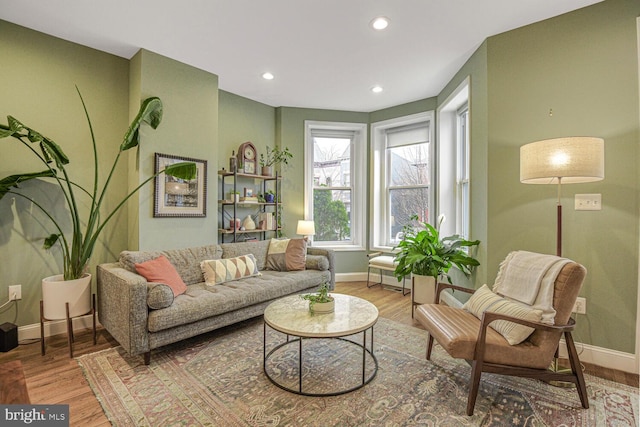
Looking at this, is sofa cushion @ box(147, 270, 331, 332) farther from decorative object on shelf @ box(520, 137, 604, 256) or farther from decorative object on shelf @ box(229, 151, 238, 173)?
decorative object on shelf @ box(520, 137, 604, 256)

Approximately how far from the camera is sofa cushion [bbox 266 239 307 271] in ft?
12.0

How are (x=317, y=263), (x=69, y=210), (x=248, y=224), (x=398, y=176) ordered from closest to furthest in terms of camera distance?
1. (x=69, y=210)
2. (x=317, y=263)
3. (x=248, y=224)
4. (x=398, y=176)

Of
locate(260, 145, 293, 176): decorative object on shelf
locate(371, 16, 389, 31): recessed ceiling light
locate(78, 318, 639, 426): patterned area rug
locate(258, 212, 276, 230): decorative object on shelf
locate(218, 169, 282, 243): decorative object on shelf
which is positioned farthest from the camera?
locate(260, 145, 293, 176): decorative object on shelf

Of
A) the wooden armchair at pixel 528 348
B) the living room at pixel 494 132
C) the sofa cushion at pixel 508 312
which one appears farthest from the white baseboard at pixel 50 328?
the sofa cushion at pixel 508 312

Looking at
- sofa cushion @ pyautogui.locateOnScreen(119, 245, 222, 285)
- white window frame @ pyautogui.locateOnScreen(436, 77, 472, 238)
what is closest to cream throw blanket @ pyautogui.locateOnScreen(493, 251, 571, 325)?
white window frame @ pyautogui.locateOnScreen(436, 77, 472, 238)

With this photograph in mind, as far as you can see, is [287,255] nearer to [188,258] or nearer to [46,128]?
[188,258]

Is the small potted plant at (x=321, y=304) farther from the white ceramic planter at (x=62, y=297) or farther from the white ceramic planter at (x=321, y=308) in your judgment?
the white ceramic planter at (x=62, y=297)

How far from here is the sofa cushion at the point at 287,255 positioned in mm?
3660

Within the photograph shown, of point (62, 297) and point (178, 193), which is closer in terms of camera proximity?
point (62, 297)

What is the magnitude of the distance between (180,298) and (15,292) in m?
1.43

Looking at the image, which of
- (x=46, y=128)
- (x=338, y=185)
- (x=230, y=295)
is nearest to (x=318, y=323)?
(x=230, y=295)

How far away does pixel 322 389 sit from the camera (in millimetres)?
1948

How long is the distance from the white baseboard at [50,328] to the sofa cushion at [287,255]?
187cm

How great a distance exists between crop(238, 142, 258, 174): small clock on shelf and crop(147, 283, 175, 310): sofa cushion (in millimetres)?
2098
